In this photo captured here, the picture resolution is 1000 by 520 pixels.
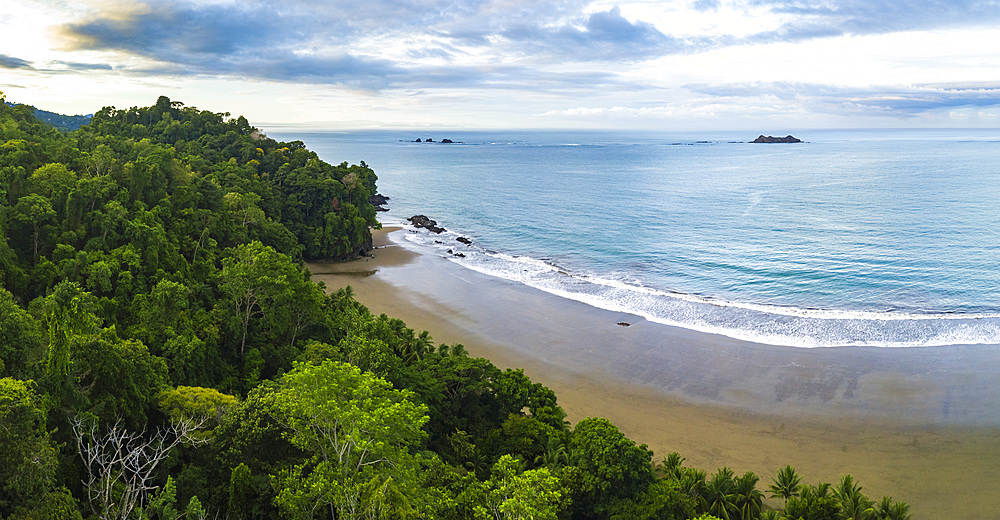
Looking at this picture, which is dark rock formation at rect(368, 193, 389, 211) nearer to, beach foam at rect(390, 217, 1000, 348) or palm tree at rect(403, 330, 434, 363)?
beach foam at rect(390, 217, 1000, 348)

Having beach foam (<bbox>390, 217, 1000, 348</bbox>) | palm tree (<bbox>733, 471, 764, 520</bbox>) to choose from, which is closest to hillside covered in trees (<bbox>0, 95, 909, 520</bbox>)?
palm tree (<bbox>733, 471, 764, 520</bbox>)

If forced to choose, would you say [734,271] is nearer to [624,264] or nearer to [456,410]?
[624,264]

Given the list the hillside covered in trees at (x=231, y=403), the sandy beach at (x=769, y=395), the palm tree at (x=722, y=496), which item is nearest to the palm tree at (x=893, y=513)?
the hillside covered in trees at (x=231, y=403)

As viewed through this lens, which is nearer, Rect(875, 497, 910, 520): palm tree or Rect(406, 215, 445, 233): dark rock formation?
Rect(875, 497, 910, 520): palm tree

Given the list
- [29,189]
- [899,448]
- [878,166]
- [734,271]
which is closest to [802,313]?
[734,271]

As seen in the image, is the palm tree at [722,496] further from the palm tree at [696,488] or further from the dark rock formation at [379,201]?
the dark rock formation at [379,201]

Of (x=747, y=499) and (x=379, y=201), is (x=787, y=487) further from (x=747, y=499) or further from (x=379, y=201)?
(x=379, y=201)
